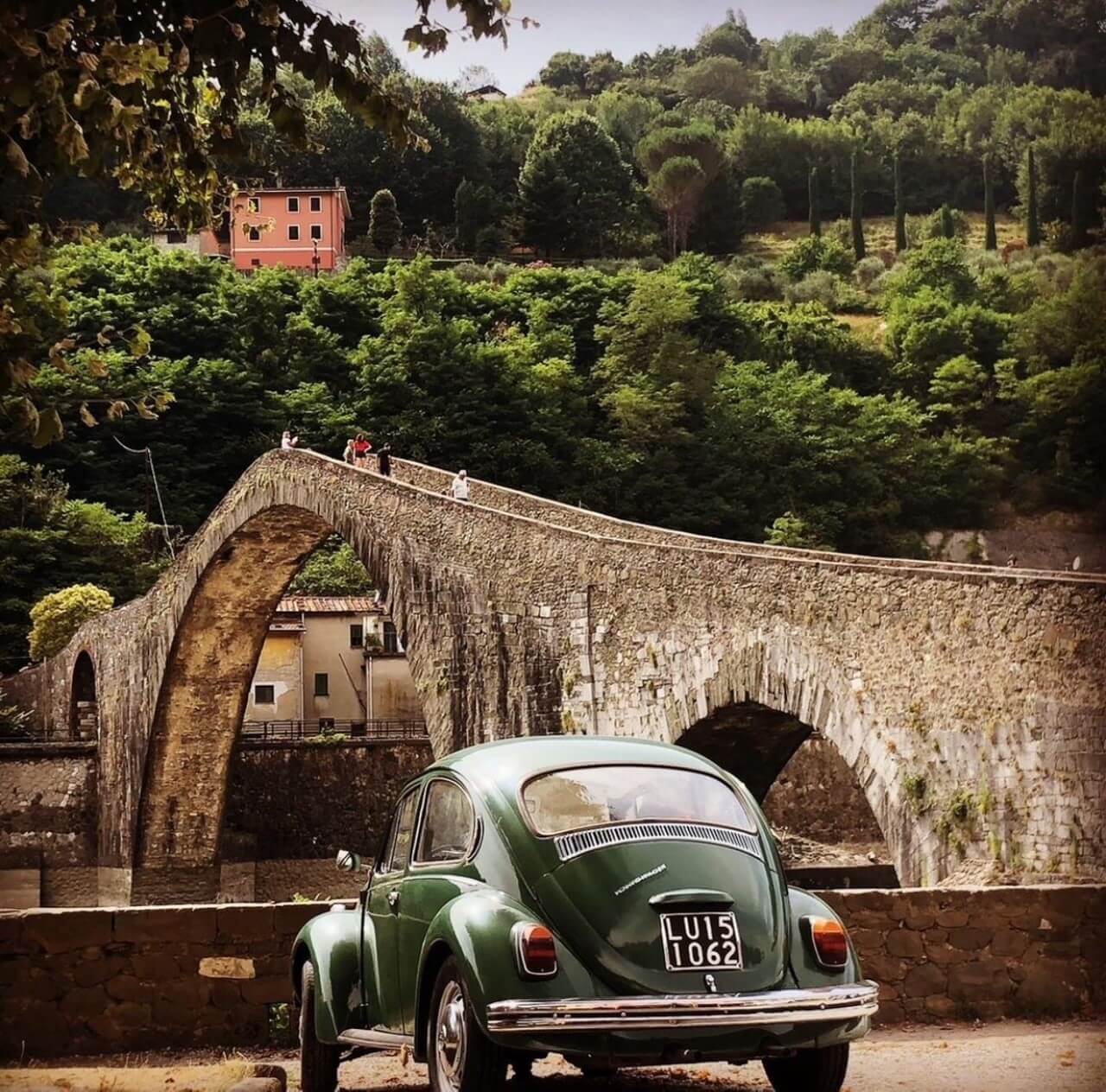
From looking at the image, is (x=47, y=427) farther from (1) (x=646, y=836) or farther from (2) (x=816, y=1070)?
(2) (x=816, y=1070)

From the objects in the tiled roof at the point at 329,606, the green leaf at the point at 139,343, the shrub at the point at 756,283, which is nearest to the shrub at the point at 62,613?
the tiled roof at the point at 329,606

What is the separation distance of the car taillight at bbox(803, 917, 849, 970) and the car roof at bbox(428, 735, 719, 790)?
1.85ft

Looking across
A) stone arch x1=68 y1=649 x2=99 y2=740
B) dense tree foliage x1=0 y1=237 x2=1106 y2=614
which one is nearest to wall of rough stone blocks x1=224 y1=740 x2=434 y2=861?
stone arch x1=68 y1=649 x2=99 y2=740

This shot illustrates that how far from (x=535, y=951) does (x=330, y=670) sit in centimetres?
3657

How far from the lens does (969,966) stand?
7074 mm

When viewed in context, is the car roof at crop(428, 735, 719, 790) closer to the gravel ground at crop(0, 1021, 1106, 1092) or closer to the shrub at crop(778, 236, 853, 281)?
the gravel ground at crop(0, 1021, 1106, 1092)

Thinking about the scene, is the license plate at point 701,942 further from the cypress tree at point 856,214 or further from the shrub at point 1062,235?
the cypress tree at point 856,214

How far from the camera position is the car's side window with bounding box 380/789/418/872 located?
5.56 m

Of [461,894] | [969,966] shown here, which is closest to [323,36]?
[461,894]

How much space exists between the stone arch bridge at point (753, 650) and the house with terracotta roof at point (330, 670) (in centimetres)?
1355

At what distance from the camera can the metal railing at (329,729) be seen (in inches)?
1433

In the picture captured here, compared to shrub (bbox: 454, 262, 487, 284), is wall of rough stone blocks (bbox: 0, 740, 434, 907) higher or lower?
lower

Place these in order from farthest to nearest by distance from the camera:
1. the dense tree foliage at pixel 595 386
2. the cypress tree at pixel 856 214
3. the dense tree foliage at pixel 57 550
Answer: the dense tree foliage at pixel 595 386 < the dense tree foliage at pixel 57 550 < the cypress tree at pixel 856 214

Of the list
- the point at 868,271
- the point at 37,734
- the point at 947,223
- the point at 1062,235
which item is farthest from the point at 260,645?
the point at 868,271
